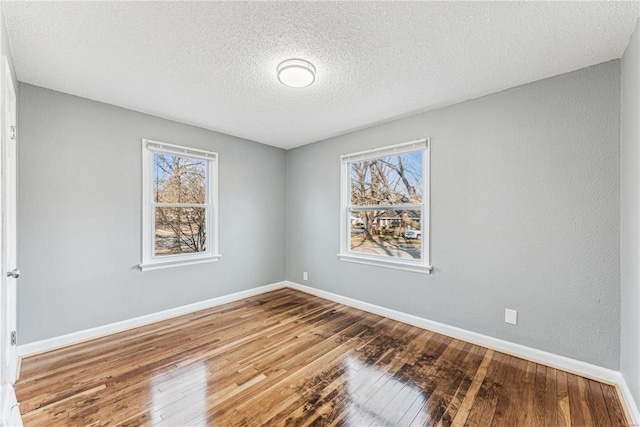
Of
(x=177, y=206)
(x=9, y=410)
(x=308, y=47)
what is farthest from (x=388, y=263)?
(x=9, y=410)

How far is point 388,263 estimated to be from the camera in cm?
338

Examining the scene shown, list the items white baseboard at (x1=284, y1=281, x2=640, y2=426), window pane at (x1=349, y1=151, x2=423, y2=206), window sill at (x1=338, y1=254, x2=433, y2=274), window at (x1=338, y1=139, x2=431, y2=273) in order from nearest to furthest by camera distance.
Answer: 1. white baseboard at (x1=284, y1=281, x2=640, y2=426)
2. window sill at (x1=338, y1=254, x2=433, y2=274)
3. window at (x1=338, y1=139, x2=431, y2=273)
4. window pane at (x1=349, y1=151, x2=423, y2=206)

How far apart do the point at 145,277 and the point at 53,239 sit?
0.91m

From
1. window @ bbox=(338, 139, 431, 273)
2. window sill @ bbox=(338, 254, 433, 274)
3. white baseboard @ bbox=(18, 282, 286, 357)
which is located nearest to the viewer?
white baseboard @ bbox=(18, 282, 286, 357)

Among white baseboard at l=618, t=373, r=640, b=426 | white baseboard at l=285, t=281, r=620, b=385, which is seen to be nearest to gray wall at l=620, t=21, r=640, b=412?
white baseboard at l=618, t=373, r=640, b=426

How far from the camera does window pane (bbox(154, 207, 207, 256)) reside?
3.34 metres

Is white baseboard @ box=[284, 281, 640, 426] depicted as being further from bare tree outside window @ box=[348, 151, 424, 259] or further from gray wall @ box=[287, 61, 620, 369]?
bare tree outside window @ box=[348, 151, 424, 259]

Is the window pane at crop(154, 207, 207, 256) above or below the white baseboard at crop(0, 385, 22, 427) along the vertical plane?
above

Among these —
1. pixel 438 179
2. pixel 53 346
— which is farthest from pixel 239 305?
pixel 438 179

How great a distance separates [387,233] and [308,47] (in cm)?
237

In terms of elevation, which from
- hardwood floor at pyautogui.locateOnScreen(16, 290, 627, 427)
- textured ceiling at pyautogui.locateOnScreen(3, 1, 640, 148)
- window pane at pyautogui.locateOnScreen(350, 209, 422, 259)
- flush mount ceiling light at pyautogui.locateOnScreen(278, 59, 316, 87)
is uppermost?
textured ceiling at pyautogui.locateOnScreen(3, 1, 640, 148)

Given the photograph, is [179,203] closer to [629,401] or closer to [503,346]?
[503,346]

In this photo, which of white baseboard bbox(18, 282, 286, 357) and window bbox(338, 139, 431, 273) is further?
window bbox(338, 139, 431, 273)

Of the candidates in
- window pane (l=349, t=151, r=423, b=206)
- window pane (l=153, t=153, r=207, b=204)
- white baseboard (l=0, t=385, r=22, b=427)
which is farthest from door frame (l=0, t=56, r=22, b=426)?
window pane (l=349, t=151, r=423, b=206)
